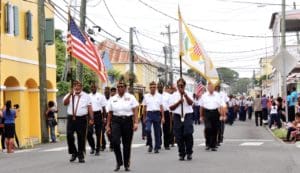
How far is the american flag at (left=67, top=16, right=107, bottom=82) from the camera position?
21.2m

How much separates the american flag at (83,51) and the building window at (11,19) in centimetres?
535

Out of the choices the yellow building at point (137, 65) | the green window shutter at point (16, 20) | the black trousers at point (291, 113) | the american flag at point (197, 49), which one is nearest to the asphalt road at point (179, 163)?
the american flag at point (197, 49)

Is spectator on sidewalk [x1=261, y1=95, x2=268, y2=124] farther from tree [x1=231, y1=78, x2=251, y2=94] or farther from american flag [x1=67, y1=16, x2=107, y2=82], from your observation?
tree [x1=231, y1=78, x2=251, y2=94]

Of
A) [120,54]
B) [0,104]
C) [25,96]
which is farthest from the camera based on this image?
[120,54]

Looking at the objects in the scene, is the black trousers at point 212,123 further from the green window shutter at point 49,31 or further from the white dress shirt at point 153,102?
the green window shutter at point 49,31

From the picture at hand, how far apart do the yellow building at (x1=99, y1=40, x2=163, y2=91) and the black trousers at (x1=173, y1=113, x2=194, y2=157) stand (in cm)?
5755

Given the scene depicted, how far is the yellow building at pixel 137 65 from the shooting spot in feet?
270

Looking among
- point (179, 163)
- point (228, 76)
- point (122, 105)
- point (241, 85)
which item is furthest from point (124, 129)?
point (241, 85)

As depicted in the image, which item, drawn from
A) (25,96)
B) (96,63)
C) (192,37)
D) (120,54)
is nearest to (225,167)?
Answer: (192,37)

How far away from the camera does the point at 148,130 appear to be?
59.3ft

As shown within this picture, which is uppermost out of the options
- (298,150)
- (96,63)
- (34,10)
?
(34,10)

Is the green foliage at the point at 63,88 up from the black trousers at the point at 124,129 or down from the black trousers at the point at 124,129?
up

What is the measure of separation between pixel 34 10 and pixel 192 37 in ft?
39.1

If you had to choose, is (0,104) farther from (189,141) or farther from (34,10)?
(189,141)
